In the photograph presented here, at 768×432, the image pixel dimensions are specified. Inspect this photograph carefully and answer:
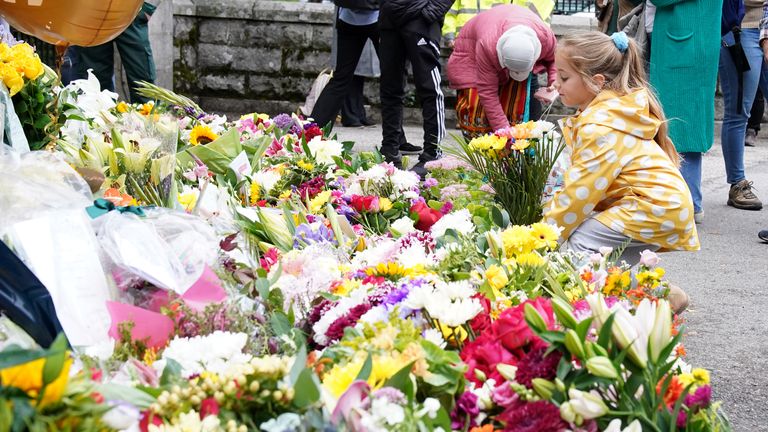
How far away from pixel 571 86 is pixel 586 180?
17.4 inches

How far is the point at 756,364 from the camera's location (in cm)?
312

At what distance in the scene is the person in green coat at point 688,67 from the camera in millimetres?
4926

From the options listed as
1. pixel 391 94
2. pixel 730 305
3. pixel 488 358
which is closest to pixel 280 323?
pixel 488 358

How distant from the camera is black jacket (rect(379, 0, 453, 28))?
5809mm

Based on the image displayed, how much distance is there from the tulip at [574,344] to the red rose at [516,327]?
145 mm

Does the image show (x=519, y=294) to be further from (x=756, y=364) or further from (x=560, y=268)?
(x=756, y=364)

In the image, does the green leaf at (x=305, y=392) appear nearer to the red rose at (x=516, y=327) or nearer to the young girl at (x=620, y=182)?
the red rose at (x=516, y=327)

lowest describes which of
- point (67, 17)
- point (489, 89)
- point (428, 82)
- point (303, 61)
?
point (303, 61)

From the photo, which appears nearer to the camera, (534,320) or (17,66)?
(534,320)

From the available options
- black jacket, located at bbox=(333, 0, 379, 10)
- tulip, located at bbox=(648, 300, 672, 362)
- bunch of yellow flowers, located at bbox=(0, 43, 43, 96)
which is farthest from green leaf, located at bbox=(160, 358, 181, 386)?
black jacket, located at bbox=(333, 0, 379, 10)

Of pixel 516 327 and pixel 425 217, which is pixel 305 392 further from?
pixel 425 217

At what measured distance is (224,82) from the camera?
10.2 metres

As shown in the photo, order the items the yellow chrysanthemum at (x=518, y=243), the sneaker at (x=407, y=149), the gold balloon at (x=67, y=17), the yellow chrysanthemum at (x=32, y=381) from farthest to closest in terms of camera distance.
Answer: the sneaker at (x=407, y=149) < the gold balloon at (x=67, y=17) < the yellow chrysanthemum at (x=518, y=243) < the yellow chrysanthemum at (x=32, y=381)

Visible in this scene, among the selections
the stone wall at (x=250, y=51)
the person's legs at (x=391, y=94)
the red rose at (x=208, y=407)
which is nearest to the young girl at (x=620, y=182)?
the red rose at (x=208, y=407)
